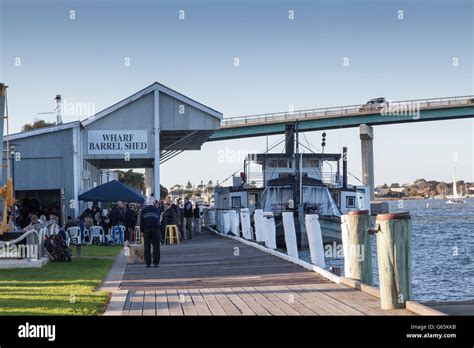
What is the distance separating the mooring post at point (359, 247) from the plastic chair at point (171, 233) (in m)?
15.9

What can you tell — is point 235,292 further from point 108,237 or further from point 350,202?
point 350,202

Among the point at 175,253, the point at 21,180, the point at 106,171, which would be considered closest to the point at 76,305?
the point at 175,253

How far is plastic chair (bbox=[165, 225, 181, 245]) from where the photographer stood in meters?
29.5

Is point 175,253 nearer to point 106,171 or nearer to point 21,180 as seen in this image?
point 21,180

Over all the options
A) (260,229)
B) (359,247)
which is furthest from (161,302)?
(260,229)

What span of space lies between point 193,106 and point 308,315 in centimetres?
3025

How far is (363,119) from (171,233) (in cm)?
6389

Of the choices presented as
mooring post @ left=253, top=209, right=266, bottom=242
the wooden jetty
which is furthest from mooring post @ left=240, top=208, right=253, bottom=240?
the wooden jetty

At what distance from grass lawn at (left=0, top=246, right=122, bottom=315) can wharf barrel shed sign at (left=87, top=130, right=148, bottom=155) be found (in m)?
19.0

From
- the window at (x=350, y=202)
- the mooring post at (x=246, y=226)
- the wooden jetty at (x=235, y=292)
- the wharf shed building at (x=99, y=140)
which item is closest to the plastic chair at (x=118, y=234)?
the mooring post at (x=246, y=226)

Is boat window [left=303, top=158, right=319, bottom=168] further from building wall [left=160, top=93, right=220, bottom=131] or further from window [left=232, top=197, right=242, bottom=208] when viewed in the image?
building wall [left=160, top=93, right=220, bottom=131]
